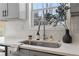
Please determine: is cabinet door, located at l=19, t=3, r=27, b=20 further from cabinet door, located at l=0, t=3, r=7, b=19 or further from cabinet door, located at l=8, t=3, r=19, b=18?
cabinet door, located at l=0, t=3, r=7, b=19

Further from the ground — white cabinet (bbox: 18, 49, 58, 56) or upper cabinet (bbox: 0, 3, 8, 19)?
upper cabinet (bbox: 0, 3, 8, 19)

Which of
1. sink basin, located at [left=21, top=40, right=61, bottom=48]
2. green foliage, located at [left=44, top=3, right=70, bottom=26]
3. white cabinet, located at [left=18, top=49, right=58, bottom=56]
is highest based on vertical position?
green foliage, located at [left=44, top=3, right=70, bottom=26]

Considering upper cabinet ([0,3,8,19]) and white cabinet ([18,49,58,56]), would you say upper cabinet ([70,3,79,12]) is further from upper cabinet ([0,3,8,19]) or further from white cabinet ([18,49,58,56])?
upper cabinet ([0,3,8,19])

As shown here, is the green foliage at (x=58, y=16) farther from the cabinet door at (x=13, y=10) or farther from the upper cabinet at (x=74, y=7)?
the cabinet door at (x=13, y=10)

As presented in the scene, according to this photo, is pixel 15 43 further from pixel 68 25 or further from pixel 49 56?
pixel 68 25

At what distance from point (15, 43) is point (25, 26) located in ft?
0.56

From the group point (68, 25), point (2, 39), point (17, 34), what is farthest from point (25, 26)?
point (68, 25)

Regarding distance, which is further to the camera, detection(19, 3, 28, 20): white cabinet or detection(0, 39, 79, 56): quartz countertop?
detection(19, 3, 28, 20): white cabinet

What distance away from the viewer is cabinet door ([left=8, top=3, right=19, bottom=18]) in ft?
3.57

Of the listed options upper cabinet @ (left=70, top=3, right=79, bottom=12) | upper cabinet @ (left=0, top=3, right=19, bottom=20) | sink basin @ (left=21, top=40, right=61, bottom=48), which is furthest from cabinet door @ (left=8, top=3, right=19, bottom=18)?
upper cabinet @ (left=70, top=3, right=79, bottom=12)

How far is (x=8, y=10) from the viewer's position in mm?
1097

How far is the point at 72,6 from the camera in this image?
1.11m

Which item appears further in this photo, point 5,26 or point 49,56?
point 5,26

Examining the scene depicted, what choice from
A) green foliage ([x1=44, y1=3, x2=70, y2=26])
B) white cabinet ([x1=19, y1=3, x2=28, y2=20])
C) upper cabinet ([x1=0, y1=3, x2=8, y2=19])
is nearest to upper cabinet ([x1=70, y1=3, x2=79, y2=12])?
green foliage ([x1=44, y1=3, x2=70, y2=26])
